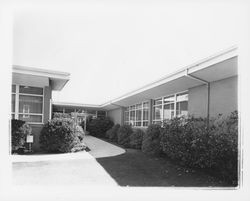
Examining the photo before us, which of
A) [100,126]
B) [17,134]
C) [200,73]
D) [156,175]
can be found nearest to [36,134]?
[17,134]

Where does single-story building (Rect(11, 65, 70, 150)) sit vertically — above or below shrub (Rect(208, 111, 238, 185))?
above

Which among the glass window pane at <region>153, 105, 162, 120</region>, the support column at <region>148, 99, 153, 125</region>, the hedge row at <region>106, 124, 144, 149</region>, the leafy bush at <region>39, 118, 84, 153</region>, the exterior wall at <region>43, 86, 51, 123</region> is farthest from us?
the support column at <region>148, 99, 153, 125</region>

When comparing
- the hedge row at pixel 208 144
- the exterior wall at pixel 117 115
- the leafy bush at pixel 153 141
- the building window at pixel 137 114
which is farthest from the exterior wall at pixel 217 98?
the exterior wall at pixel 117 115

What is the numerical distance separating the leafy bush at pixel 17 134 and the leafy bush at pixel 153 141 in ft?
15.7

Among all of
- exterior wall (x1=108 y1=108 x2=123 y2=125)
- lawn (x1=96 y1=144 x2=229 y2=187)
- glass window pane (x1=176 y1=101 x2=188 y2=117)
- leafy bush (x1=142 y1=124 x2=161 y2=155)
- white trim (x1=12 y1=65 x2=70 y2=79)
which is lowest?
lawn (x1=96 y1=144 x2=229 y2=187)

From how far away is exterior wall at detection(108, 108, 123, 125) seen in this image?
1867cm

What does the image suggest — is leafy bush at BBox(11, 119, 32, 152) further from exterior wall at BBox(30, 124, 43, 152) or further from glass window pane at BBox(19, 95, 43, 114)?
glass window pane at BBox(19, 95, 43, 114)

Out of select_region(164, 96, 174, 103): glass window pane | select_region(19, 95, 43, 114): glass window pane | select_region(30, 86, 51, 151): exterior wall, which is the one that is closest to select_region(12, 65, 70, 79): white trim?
select_region(30, 86, 51, 151): exterior wall

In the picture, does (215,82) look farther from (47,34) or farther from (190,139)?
(47,34)

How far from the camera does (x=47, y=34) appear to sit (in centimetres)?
479

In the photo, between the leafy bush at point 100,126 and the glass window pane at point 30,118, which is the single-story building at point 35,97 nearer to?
the glass window pane at point 30,118

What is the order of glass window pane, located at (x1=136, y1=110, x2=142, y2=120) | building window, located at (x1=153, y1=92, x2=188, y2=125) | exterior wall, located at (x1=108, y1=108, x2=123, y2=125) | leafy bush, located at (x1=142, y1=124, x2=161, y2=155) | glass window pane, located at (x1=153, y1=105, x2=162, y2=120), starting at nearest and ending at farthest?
leafy bush, located at (x1=142, y1=124, x2=161, y2=155) < building window, located at (x1=153, y1=92, x2=188, y2=125) < glass window pane, located at (x1=153, y1=105, x2=162, y2=120) < glass window pane, located at (x1=136, y1=110, x2=142, y2=120) < exterior wall, located at (x1=108, y1=108, x2=123, y2=125)

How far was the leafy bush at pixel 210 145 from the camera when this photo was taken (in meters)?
5.24

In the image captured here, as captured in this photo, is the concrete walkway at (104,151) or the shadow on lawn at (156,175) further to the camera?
the concrete walkway at (104,151)
